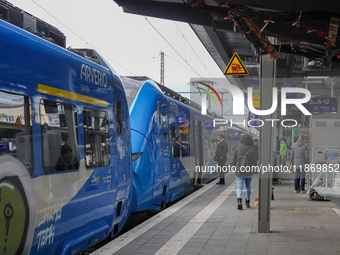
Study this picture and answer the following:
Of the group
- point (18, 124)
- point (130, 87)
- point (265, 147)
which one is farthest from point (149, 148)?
point (18, 124)

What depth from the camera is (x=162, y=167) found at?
431 inches

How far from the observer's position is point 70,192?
5645 mm

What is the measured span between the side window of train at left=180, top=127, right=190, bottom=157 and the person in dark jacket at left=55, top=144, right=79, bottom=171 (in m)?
7.74

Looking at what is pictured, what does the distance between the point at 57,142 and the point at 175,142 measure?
24.0ft

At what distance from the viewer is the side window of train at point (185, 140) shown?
1356 centimetres

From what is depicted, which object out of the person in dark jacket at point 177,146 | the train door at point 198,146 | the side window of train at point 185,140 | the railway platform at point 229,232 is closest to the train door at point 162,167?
the railway platform at point 229,232

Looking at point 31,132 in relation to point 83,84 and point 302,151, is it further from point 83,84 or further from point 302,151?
point 302,151

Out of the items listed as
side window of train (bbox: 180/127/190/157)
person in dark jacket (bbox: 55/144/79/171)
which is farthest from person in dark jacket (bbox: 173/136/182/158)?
person in dark jacket (bbox: 55/144/79/171)

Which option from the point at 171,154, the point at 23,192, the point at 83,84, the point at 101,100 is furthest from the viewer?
the point at 171,154

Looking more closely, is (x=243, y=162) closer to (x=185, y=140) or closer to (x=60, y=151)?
(x=185, y=140)

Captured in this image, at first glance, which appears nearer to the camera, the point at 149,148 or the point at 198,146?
the point at 149,148

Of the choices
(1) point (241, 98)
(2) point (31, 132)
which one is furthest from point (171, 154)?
(2) point (31, 132)

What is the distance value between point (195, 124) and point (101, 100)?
29.7 feet

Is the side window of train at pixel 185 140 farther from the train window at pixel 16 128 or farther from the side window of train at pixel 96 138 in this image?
the train window at pixel 16 128
